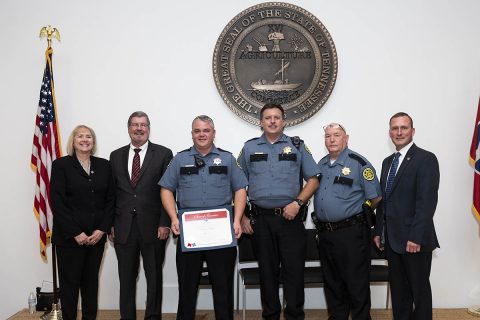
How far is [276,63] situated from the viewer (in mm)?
4242

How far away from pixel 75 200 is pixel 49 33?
5.58 feet

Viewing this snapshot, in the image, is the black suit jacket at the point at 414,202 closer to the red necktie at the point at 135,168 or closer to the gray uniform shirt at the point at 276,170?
the gray uniform shirt at the point at 276,170

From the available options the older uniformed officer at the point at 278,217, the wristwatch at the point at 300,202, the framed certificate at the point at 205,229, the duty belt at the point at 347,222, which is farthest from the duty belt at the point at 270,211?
the duty belt at the point at 347,222

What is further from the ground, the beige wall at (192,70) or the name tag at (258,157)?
the beige wall at (192,70)

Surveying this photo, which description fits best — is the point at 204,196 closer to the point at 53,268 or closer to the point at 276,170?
the point at 276,170

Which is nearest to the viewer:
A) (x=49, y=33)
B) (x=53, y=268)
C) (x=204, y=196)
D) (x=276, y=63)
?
(x=204, y=196)

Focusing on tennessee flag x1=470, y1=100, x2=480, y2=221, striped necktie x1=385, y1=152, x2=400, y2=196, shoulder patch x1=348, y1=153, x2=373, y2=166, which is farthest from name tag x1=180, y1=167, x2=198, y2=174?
tennessee flag x1=470, y1=100, x2=480, y2=221

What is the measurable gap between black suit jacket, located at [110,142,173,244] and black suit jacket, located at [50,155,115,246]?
0.38 ft

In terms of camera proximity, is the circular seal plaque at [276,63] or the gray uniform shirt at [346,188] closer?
the gray uniform shirt at [346,188]

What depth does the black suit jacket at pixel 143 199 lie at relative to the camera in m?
3.39

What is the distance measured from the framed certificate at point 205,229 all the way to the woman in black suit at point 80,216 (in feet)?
2.20

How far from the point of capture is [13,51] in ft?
13.9

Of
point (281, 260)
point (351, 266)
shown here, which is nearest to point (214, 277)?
point (281, 260)

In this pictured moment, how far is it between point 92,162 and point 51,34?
144 cm
